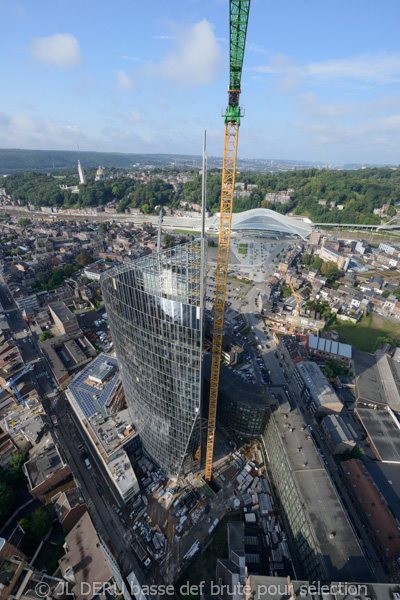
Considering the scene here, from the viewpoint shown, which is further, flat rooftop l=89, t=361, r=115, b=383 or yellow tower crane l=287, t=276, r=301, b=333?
yellow tower crane l=287, t=276, r=301, b=333

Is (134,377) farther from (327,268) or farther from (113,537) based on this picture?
(327,268)

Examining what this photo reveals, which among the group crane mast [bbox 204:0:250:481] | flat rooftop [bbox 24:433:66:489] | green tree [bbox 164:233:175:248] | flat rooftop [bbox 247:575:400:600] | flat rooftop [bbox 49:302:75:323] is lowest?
flat rooftop [bbox 24:433:66:489]

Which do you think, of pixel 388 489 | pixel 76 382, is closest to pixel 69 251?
pixel 76 382

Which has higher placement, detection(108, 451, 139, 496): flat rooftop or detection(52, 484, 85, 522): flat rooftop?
detection(108, 451, 139, 496): flat rooftop

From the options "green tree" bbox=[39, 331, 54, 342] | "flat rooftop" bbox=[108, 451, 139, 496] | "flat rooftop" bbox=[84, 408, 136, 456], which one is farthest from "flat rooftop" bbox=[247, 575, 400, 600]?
"green tree" bbox=[39, 331, 54, 342]

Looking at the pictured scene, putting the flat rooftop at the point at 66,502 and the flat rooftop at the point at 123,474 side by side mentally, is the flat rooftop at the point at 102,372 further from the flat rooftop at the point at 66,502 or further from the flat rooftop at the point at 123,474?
the flat rooftop at the point at 66,502

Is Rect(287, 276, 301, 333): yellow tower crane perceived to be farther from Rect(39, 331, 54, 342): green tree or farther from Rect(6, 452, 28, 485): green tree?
Rect(39, 331, 54, 342): green tree
